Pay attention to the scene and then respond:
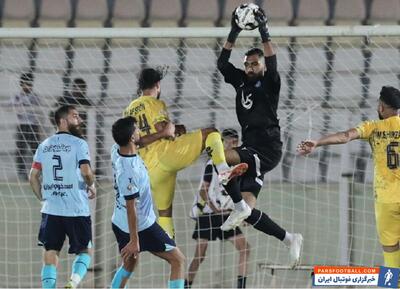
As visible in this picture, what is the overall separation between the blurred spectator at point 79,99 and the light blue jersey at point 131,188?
2.74 metres

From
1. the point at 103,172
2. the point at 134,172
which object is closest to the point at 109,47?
the point at 103,172

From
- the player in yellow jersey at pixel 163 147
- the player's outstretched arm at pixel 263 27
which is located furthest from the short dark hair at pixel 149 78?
the player's outstretched arm at pixel 263 27

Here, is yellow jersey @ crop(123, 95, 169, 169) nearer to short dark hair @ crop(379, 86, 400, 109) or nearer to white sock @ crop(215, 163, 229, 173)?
white sock @ crop(215, 163, 229, 173)

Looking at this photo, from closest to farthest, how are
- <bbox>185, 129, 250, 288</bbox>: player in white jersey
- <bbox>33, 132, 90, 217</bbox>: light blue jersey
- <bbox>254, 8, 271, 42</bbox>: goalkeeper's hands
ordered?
<bbox>254, 8, 271, 42</bbox>: goalkeeper's hands < <bbox>33, 132, 90, 217</bbox>: light blue jersey < <bbox>185, 129, 250, 288</bbox>: player in white jersey

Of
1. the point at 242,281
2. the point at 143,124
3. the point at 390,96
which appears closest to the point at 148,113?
the point at 143,124

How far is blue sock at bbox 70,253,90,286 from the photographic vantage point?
9.48 m

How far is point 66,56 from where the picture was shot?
11867mm

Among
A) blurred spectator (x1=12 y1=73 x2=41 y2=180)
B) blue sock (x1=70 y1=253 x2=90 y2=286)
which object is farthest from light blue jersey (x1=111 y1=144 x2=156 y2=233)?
blurred spectator (x1=12 y1=73 x2=41 y2=180)

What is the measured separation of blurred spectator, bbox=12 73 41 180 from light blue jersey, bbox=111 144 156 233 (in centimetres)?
317

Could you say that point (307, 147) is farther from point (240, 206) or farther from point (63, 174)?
point (63, 174)

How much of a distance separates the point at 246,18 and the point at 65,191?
2158 millimetres

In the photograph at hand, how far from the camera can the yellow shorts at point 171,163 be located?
9133mm

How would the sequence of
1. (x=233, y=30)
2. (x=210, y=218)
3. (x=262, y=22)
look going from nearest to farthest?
(x=262, y=22) → (x=233, y=30) → (x=210, y=218)

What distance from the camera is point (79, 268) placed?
376 inches
